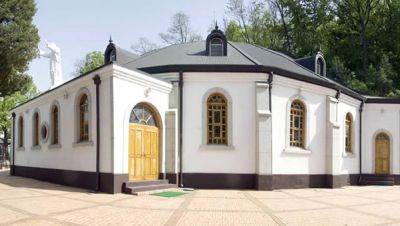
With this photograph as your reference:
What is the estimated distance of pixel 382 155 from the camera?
22.2m

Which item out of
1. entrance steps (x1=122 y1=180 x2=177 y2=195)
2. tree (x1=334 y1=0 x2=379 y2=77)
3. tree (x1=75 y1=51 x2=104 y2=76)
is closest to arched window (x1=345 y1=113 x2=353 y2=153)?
entrance steps (x1=122 y1=180 x2=177 y2=195)

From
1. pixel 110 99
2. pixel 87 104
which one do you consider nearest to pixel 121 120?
pixel 110 99

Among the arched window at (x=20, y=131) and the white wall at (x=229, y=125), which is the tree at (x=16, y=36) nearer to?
the arched window at (x=20, y=131)

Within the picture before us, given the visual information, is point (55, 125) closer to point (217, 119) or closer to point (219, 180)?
point (217, 119)

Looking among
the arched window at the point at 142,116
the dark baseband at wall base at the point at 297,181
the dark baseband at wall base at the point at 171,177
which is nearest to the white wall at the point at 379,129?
the dark baseband at wall base at the point at 297,181

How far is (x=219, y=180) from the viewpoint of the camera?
15.8 m

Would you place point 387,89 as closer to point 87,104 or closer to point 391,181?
point 391,181

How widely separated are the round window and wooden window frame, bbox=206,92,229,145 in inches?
309

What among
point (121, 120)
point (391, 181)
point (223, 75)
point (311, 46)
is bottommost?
point (391, 181)

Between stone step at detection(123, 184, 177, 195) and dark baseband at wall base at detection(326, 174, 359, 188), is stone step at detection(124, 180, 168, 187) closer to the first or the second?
stone step at detection(123, 184, 177, 195)

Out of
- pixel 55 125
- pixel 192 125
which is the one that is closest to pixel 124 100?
pixel 192 125

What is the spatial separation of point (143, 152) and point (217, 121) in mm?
3409

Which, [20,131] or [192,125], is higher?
[192,125]

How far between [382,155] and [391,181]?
1.55 m
